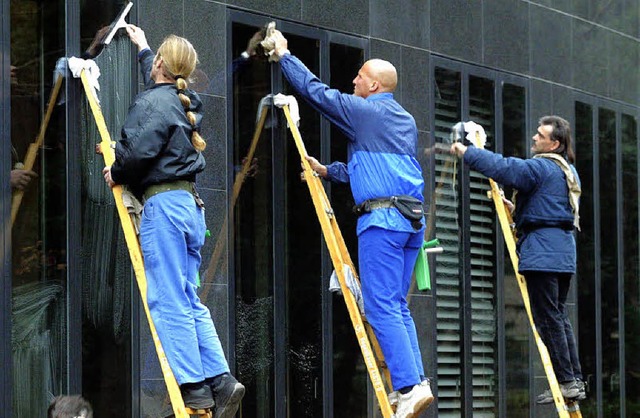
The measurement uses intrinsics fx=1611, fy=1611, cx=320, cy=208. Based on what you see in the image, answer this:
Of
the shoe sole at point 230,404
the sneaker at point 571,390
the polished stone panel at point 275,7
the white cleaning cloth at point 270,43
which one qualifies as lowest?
the sneaker at point 571,390

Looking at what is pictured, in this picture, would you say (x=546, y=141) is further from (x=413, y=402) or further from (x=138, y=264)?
(x=138, y=264)

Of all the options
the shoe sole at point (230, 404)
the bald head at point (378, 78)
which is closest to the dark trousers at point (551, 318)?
the bald head at point (378, 78)

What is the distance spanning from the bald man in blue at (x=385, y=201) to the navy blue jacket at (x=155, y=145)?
1552 millimetres

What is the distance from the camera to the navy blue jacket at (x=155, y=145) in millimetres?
8820

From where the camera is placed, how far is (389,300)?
10.1 metres

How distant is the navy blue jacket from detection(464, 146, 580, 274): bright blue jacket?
3431 millimetres

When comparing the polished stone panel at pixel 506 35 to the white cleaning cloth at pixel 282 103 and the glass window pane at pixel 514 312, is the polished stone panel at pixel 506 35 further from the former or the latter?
the white cleaning cloth at pixel 282 103

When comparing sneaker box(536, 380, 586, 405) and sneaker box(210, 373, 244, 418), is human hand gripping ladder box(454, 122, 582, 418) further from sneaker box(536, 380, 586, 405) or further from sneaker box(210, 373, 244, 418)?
sneaker box(210, 373, 244, 418)

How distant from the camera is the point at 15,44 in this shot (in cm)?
970

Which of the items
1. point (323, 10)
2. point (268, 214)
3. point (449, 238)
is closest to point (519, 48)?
point (449, 238)

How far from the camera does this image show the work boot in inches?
345

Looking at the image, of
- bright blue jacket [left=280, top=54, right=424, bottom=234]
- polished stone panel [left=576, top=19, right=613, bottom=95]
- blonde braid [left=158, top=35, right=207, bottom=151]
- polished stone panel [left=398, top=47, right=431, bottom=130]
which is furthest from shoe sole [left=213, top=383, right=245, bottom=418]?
polished stone panel [left=576, top=19, right=613, bottom=95]

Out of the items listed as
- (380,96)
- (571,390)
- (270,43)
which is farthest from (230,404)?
(571,390)

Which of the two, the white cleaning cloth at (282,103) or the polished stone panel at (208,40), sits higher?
the polished stone panel at (208,40)
